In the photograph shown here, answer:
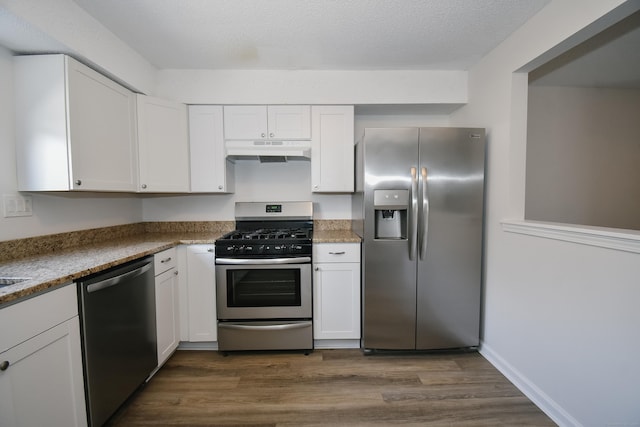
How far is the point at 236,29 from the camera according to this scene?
1706 millimetres

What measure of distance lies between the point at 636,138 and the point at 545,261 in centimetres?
238

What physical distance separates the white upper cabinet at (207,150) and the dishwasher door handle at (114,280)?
3.12 ft

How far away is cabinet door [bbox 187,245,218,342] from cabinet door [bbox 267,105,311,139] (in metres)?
1.21

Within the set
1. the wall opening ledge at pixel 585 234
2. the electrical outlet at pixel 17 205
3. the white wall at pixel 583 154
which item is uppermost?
the white wall at pixel 583 154

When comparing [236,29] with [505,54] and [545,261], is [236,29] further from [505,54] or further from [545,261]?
[545,261]

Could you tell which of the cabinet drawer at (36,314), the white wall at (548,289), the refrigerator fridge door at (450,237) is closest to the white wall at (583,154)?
the white wall at (548,289)

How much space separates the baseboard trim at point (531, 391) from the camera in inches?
55.0

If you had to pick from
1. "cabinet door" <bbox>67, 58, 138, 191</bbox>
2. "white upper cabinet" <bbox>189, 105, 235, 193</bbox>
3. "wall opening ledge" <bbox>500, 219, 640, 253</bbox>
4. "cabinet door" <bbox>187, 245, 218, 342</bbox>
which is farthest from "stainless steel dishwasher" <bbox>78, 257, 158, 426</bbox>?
"wall opening ledge" <bbox>500, 219, 640, 253</bbox>

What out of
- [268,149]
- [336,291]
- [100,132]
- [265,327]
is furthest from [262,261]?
[100,132]

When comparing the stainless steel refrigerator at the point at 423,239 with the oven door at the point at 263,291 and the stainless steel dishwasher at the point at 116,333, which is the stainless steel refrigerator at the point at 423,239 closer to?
the oven door at the point at 263,291

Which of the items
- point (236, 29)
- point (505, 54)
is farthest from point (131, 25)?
point (505, 54)

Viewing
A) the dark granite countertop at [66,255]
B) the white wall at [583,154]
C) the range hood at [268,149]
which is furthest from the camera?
the white wall at [583,154]

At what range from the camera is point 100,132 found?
1.68 m

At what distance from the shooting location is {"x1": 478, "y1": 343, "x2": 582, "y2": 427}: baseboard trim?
1.40 metres
